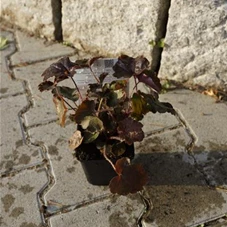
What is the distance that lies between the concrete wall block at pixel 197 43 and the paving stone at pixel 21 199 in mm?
1141

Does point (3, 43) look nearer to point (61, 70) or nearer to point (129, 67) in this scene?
point (61, 70)

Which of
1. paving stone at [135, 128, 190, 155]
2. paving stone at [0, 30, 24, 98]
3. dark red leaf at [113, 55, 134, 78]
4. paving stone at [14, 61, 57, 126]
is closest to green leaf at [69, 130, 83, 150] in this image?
dark red leaf at [113, 55, 134, 78]

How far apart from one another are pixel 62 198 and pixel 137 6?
130cm

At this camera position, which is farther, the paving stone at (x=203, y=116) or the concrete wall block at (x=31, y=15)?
the concrete wall block at (x=31, y=15)

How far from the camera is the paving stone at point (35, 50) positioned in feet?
9.61

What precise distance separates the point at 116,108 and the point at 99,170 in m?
0.38

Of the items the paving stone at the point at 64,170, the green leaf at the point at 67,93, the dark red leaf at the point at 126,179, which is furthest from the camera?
the paving stone at the point at 64,170

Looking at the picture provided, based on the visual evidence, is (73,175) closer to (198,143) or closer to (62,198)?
(62,198)

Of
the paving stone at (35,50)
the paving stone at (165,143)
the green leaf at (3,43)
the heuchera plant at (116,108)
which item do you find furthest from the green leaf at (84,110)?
the green leaf at (3,43)

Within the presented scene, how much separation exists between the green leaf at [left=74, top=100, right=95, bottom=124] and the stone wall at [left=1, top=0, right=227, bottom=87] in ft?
3.42

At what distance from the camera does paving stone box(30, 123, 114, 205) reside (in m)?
1.99

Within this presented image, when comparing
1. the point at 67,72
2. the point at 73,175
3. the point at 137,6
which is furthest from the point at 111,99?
the point at 137,6

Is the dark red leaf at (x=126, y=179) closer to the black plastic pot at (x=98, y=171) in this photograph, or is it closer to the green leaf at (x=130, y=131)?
the green leaf at (x=130, y=131)

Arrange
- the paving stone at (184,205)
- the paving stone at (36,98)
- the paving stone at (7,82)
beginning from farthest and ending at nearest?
the paving stone at (7,82)
the paving stone at (36,98)
the paving stone at (184,205)
